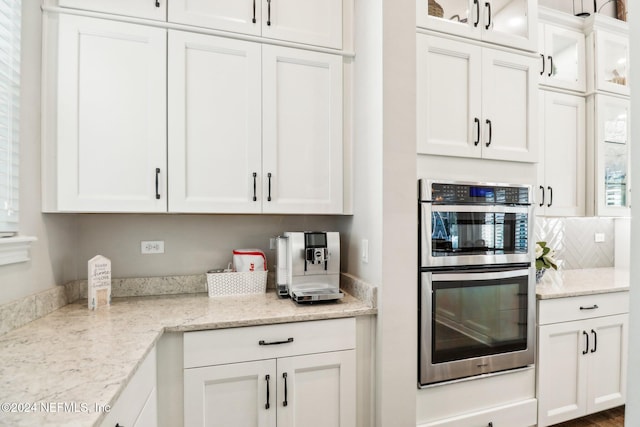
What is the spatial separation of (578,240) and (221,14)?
3353 mm

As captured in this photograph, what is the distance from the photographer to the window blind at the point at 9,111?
1323 mm

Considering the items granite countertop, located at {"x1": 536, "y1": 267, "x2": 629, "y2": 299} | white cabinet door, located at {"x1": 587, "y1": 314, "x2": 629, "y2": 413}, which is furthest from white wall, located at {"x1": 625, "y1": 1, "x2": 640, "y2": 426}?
white cabinet door, located at {"x1": 587, "y1": 314, "x2": 629, "y2": 413}

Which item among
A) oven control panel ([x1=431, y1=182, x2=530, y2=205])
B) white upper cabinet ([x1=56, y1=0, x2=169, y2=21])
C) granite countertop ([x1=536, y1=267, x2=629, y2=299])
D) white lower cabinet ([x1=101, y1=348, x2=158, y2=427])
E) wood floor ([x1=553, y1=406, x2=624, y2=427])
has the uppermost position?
white upper cabinet ([x1=56, y1=0, x2=169, y2=21])

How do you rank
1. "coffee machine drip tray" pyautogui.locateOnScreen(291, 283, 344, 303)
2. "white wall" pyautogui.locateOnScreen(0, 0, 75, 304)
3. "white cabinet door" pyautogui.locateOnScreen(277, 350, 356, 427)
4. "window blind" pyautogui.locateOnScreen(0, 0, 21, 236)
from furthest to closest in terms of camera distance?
"coffee machine drip tray" pyautogui.locateOnScreen(291, 283, 344, 303)
"white cabinet door" pyautogui.locateOnScreen(277, 350, 356, 427)
"white wall" pyautogui.locateOnScreen(0, 0, 75, 304)
"window blind" pyautogui.locateOnScreen(0, 0, 21, 236)

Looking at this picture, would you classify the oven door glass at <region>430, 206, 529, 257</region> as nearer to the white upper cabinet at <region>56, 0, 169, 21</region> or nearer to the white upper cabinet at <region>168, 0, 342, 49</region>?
the white upper cabinet at <region>168, 0, 342, 49</region>

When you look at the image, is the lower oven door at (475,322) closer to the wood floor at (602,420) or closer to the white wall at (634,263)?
the wood floor at (602,420)

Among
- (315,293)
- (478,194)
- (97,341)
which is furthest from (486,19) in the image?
(97,341)

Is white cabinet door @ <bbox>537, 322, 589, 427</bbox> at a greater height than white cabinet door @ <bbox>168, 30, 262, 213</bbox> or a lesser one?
lesser

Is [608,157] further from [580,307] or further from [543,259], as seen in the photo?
[580,307]

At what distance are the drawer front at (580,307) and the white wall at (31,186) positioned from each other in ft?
8.81

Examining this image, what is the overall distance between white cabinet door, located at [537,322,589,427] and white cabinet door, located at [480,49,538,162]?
110 cm

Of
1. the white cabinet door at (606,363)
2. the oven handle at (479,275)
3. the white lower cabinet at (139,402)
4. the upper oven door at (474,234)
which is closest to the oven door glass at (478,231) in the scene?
the upper oven door at (474,234)

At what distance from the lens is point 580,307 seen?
216 centimetres

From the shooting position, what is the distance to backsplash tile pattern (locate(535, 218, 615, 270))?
2918 millimetres
